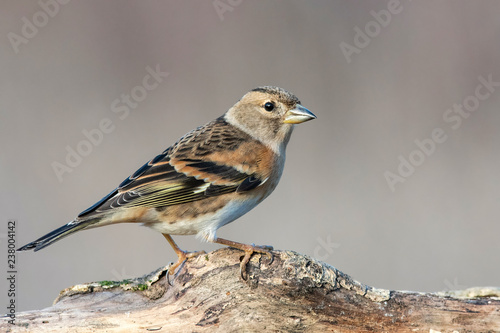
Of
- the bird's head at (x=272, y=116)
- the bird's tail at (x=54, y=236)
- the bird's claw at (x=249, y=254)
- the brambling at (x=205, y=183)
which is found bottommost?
→ the bird's tail at (x=54, y=236)

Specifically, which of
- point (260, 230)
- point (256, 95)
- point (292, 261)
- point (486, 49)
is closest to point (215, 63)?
point (260, 230)

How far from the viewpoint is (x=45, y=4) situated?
349 inches

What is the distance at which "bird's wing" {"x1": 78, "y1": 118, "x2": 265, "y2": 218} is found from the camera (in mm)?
4977

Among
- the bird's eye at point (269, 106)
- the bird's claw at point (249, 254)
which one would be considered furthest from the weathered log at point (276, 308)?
the bird's eye at point (269, 106)

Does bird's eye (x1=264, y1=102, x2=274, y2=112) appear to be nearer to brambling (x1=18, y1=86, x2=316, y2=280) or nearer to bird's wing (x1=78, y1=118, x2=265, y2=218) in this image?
brambling (x1=18, y1=86, x2=316, y2=280)

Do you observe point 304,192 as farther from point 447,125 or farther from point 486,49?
point 486,49

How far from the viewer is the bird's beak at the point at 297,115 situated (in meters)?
5.51

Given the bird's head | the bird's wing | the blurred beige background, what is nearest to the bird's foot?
the bird's wing

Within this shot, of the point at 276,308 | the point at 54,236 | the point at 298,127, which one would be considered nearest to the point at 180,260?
the point at 54,236

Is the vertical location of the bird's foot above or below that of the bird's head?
below

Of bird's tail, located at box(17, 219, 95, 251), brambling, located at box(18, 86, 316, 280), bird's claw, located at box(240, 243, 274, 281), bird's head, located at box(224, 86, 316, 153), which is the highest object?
bird's head, located at box(224, 86, 316, 153)

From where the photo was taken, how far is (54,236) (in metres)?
4.66

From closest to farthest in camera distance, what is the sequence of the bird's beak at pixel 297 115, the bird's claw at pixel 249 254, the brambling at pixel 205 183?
the bird's claw at pixel 249 254
the brambling at pixel 205 183
the bird's beak at pixel 297 115

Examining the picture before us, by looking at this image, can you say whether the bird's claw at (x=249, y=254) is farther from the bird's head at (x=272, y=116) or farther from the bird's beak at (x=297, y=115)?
the bird's beak at (x=297, y=115)
